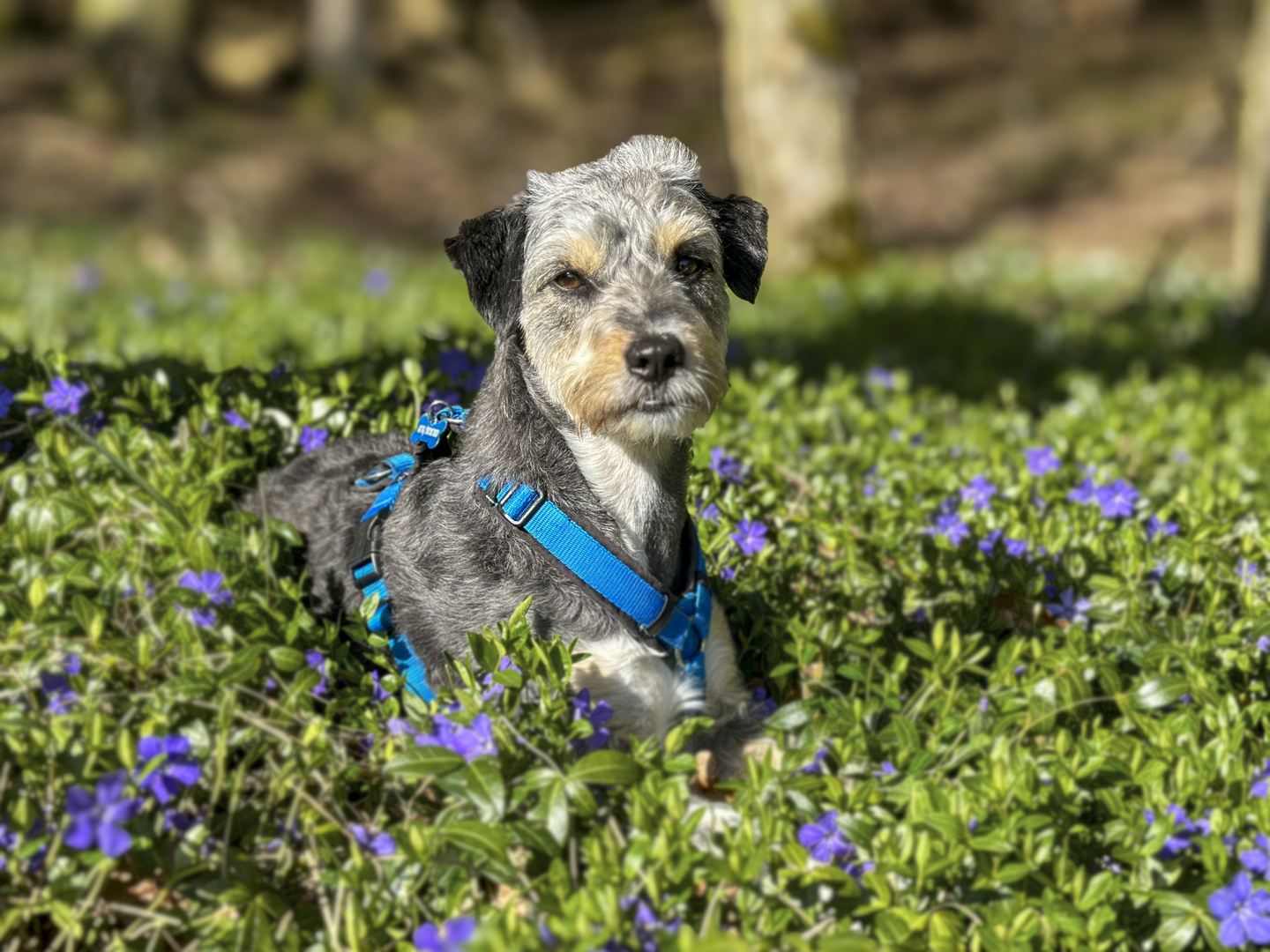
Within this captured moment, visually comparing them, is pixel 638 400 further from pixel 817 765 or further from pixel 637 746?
pixel 817 765

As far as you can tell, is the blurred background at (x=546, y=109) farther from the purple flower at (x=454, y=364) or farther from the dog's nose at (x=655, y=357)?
the dog's nose at (x=655, y=357)

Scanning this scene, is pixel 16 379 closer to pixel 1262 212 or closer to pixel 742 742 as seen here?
pixel 742 742

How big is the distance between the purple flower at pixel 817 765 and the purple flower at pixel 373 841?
1.17m

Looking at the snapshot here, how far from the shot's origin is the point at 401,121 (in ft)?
111

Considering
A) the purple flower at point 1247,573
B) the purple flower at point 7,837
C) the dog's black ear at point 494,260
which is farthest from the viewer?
the purple flower at point 1247,573

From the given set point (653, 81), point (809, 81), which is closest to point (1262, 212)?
point (809, 81)

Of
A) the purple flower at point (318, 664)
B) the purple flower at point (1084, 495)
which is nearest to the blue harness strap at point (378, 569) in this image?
the purple flower at point (318, 664)

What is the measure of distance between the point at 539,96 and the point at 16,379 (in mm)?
33601

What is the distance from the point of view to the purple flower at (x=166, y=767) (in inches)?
116

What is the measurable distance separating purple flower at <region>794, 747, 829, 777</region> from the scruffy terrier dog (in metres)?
0.50

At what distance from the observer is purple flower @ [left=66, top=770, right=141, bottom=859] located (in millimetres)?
2734

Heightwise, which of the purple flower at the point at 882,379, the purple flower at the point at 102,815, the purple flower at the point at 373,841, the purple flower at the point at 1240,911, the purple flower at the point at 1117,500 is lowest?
the purple flower at the point at 1240,911

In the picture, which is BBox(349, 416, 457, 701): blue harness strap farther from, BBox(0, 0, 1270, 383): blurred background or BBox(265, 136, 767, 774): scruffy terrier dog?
BBox(0, 0, 1270, 383): blurred background

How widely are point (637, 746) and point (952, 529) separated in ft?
8.22
